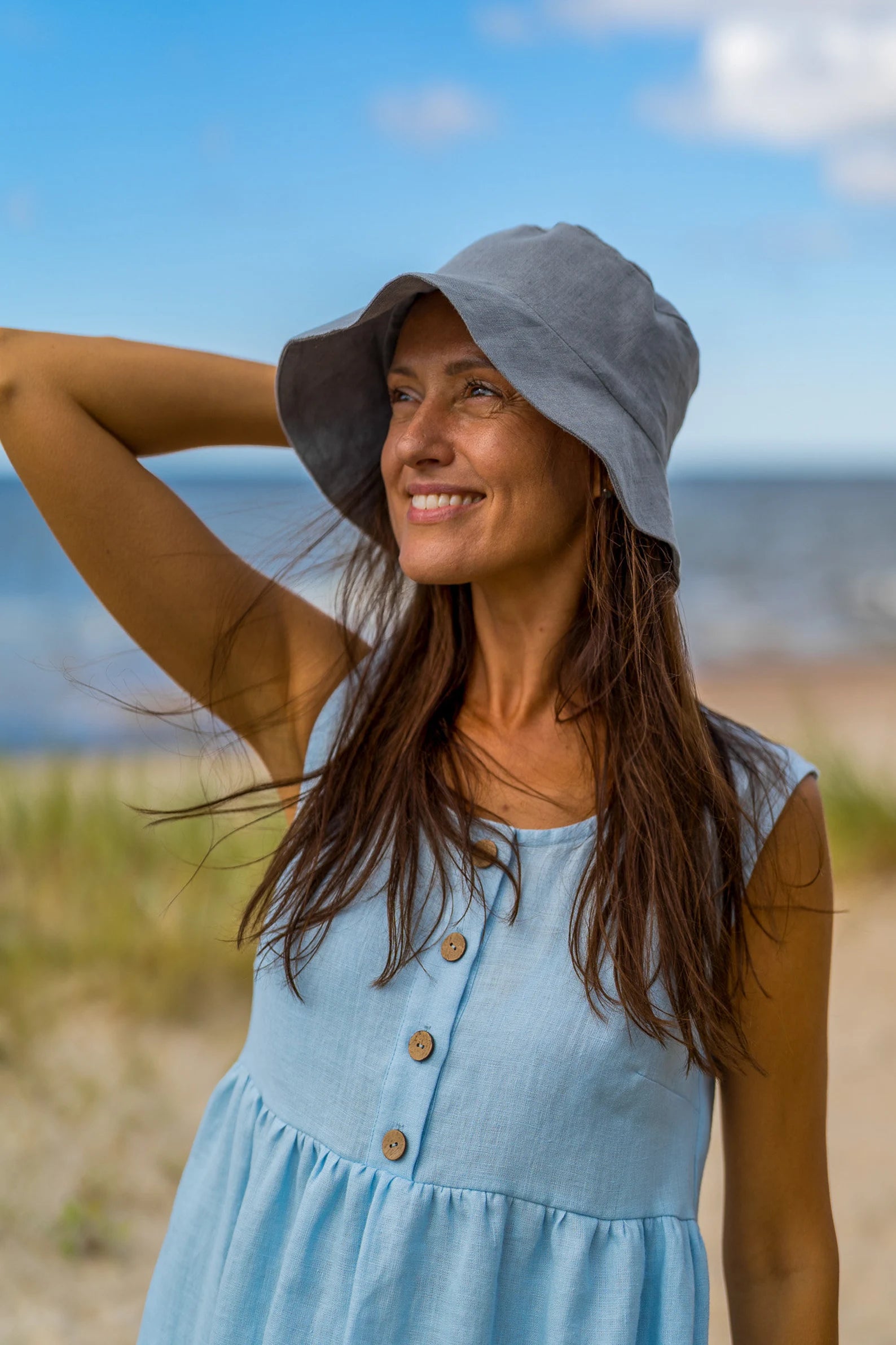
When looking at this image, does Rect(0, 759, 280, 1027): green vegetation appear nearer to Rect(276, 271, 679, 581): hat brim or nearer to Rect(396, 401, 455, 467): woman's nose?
Rect(276, 271, 679, 581): hat brim

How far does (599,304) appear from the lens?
141cm

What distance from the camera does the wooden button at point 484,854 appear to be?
1.38m

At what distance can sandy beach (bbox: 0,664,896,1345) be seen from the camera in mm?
2904

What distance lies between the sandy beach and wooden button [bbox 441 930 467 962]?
2034mm

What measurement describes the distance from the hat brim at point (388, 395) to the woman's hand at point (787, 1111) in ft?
1.38

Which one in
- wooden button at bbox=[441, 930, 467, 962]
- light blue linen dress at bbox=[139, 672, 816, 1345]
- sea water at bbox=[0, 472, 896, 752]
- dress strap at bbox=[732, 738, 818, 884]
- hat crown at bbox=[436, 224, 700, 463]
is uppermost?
sea water at bbox=[0, 472, 896, 752]

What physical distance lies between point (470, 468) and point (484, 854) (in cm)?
45

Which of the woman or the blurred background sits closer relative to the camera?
the woman

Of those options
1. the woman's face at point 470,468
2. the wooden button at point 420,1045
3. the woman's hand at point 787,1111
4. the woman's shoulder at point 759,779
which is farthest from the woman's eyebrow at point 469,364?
the wooden button at point 420,1045

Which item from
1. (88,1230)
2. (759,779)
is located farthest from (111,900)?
(759,779)

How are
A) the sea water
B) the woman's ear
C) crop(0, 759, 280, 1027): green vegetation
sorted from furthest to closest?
crop(0, 759, 280, 1027): green vegetation, the sea water, the woman's ear

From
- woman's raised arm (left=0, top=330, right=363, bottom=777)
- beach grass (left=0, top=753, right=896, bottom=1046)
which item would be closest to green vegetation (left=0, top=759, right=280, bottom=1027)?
beach grass (left=0, top=753, right=896, bottom=1046)

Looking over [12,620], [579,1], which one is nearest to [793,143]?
[579,1]

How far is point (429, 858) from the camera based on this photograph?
4.64ft
